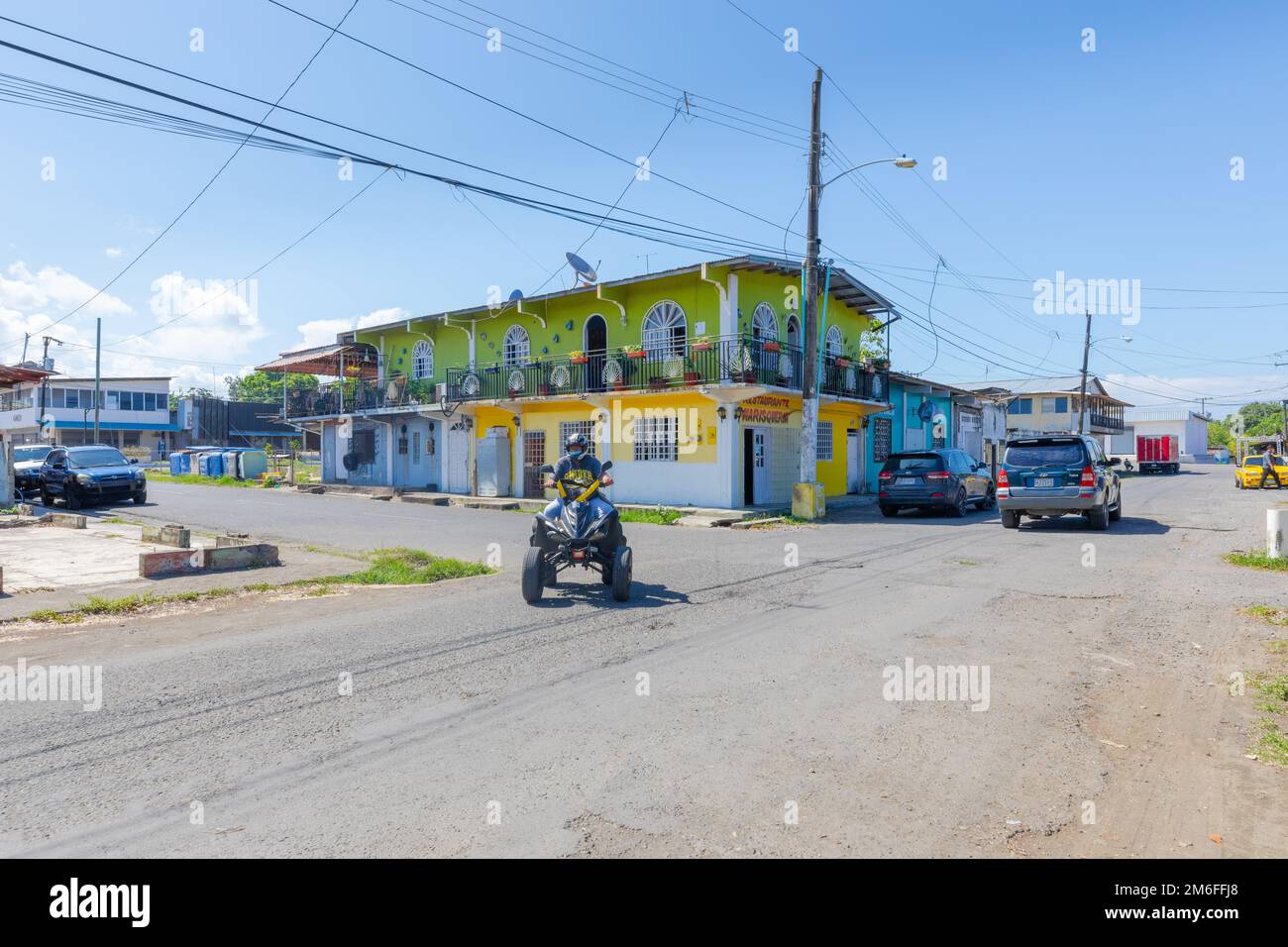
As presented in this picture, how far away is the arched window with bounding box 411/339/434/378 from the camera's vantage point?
106ft

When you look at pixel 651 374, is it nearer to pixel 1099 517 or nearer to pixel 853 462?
pixel 853 462

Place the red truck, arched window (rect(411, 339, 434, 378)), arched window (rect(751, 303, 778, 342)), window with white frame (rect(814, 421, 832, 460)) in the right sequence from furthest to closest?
the red truck, arched window (rect(411, 339, 434, 378)), window with white frame (rect(814, 421, 832, 460)), arched window (rect(751, 303, 778, 342))

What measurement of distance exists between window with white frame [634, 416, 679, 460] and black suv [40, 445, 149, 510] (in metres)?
14.7

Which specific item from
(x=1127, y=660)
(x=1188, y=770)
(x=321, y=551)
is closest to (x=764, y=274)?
(x=321, y=551)

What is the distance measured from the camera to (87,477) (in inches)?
856

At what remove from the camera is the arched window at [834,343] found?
2700 centimetres

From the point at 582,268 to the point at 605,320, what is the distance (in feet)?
5.92

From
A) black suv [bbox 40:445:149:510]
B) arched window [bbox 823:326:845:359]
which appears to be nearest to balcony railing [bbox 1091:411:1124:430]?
arched window [bbox 823:326:845:359]

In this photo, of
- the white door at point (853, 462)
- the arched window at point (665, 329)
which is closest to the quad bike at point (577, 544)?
the arched window at point (665, 329)

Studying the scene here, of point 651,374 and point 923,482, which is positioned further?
point 651,374

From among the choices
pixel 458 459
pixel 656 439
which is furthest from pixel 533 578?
pixel 458 459

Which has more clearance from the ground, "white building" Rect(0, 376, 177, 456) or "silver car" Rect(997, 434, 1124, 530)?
"white building" Rect(0, 376, 177, 456)

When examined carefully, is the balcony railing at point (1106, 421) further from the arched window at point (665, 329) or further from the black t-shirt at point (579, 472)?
the black t-shirt at point (579, 472)

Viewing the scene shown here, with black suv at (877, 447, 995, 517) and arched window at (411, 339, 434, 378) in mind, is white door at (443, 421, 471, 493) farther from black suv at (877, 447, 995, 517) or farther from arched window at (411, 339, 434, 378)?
black suv at (877, 447, 995, 517)
